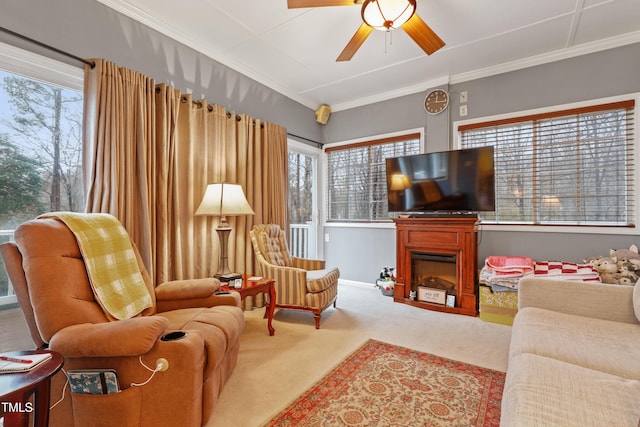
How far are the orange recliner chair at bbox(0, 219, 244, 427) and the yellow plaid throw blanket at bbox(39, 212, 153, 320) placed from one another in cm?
6

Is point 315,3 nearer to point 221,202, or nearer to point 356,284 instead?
point 221,202

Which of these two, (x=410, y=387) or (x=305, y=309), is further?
(x=305, y=309)

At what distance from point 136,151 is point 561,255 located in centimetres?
420

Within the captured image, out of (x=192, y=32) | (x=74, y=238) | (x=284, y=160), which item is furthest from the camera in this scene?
(x=284, y=160)

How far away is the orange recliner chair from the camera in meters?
1.24

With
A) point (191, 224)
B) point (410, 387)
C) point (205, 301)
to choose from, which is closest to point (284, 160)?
point (191, 224)

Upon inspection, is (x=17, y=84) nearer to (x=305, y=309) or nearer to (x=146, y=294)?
(x=146, y=294)

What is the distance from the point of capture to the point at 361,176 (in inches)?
181

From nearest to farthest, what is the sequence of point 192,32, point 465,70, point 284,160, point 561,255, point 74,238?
point 74,238 < point 192,32 < point 561,255 < point 465,70 < point 284,160

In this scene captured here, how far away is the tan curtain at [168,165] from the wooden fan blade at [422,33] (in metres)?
1.95

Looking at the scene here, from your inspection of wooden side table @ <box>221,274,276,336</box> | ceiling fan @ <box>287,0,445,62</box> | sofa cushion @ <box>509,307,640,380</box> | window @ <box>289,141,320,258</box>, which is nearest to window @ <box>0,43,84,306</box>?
wooden side table @ <box>221,274,276,336</box>

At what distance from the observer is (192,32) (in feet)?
9.50

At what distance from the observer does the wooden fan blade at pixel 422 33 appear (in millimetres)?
2193

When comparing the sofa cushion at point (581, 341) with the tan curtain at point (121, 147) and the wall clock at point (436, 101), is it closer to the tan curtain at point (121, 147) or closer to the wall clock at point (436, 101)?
the tan curtain at point (121, 147)
